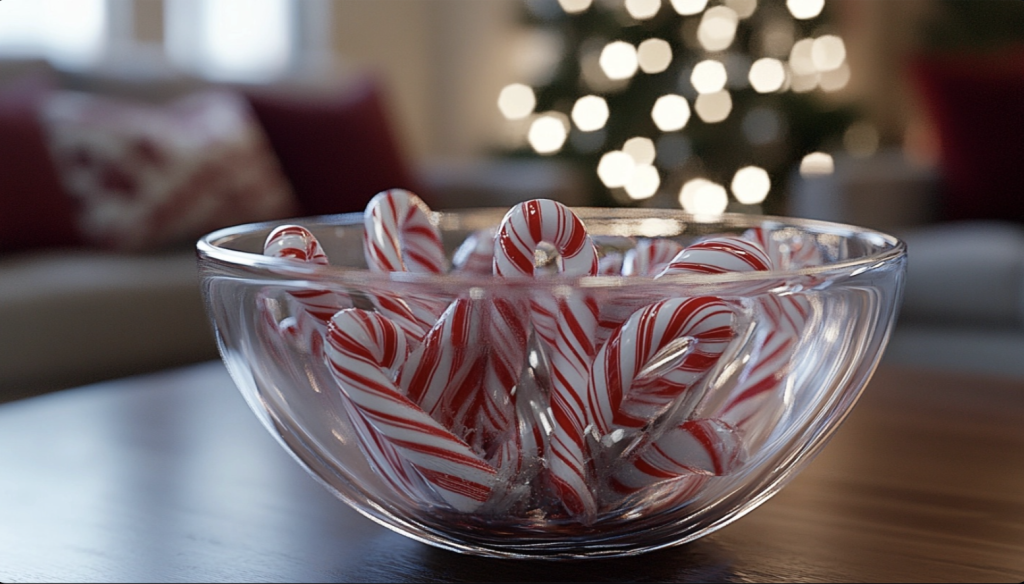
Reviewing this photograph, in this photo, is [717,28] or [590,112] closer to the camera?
[717,28]

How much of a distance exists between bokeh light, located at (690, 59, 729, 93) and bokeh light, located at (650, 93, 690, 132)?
7 centimetres

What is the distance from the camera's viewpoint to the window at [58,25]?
297 centimetres

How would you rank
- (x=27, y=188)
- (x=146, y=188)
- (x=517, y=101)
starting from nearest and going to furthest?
(x=27, y=188)
(x=146, y=188)
(x=517, y=101)

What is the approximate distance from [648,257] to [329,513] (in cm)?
24

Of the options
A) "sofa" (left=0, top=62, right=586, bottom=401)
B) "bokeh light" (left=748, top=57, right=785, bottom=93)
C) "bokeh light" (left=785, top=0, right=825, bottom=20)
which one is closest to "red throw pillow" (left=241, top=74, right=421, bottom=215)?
"sofa" (left=0, top=62, right=586, bottom=401)

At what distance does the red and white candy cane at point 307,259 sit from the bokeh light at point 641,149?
120 inches

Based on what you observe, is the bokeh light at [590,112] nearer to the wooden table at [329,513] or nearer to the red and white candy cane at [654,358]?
the wooden table at [329,513]

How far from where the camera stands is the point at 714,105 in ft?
11.5

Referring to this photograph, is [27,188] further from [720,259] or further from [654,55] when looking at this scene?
[654,55]

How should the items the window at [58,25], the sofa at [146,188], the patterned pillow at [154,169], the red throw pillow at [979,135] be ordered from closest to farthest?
the sofa at [146,188]
the patterned pillow at [154,169]
the red throw pillow at [979,135]
the window at [58,25]

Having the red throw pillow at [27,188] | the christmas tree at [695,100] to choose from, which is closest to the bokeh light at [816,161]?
the christmas tree at [695,100]

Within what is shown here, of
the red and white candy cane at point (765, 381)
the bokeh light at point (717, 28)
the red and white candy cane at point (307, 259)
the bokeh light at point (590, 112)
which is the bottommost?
the bokeh light at point (590, 112)

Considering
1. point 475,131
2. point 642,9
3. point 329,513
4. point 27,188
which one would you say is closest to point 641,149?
point 642,9

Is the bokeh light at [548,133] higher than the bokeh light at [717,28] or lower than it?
lower
